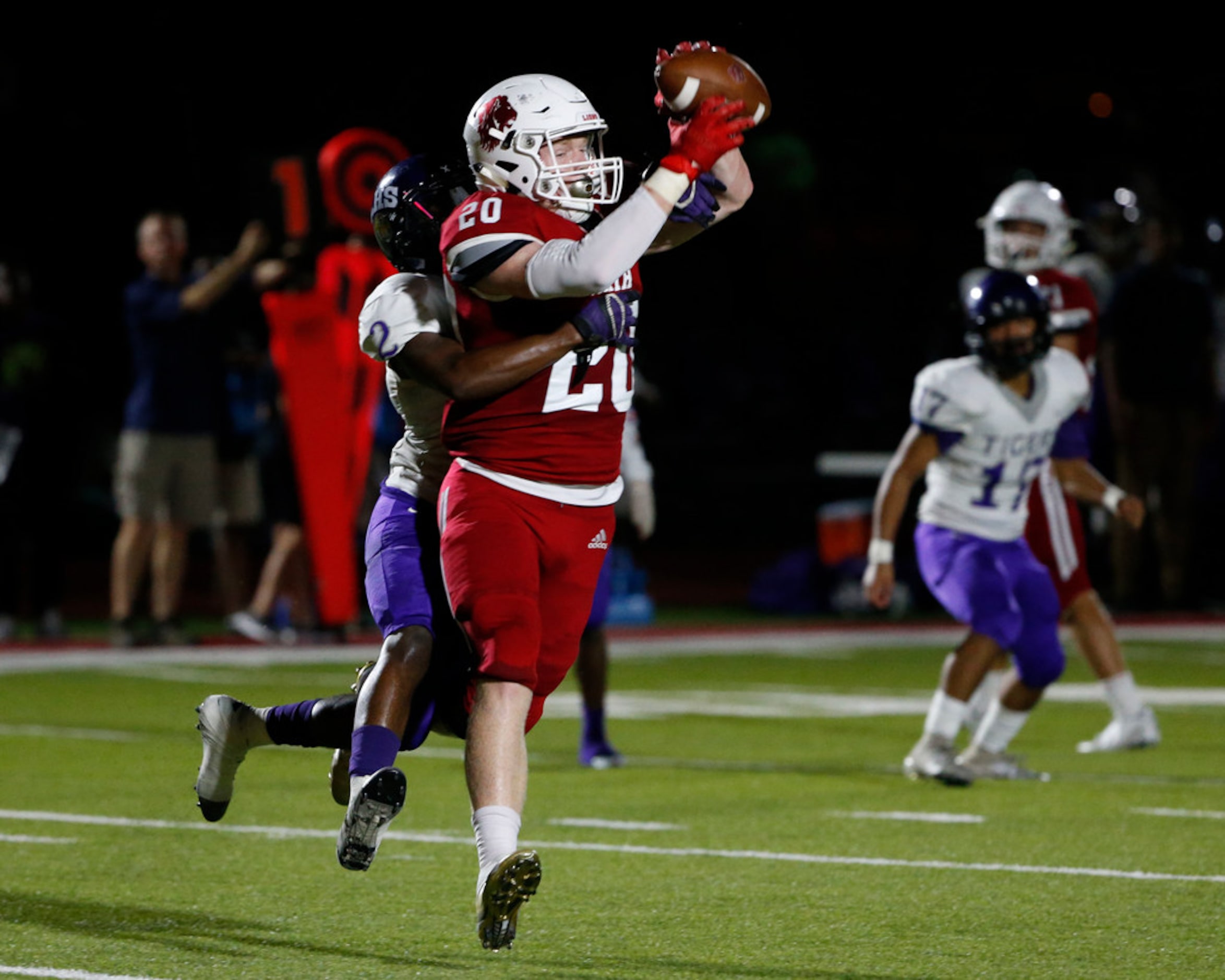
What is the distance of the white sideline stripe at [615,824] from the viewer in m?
5.76

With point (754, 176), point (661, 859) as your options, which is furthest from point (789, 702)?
point (754, 176)

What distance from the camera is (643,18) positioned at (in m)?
20.7

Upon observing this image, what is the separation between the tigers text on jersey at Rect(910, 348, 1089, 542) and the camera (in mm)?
6879

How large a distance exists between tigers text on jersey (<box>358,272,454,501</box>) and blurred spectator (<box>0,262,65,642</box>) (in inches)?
273

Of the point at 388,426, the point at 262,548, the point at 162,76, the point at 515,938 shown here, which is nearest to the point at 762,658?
the point at 388,426

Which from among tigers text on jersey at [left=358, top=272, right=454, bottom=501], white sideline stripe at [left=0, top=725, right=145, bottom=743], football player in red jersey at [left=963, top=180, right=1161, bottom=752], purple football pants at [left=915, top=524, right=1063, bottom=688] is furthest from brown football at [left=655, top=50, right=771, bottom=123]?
white sideline stripe at [left=0, top=725, right=145, bottom=743]

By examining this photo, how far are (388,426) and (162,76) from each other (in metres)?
9.91

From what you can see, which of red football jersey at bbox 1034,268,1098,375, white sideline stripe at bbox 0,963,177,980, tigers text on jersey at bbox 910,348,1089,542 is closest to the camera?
white sideline stripe at bbox 0,963,177,980

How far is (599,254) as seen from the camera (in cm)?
398

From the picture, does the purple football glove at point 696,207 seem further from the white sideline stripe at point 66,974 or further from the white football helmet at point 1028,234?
the white football helmet at point 1028,234

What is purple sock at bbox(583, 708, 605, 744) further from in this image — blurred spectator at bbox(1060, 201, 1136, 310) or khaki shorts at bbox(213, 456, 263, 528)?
blurred spectator at bbox(1060, 201, 1136, 310)

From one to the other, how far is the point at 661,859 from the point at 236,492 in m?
7.10

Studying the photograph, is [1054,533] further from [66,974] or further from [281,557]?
[281,557]

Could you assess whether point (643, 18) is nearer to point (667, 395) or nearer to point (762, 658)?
point (667, 395)
